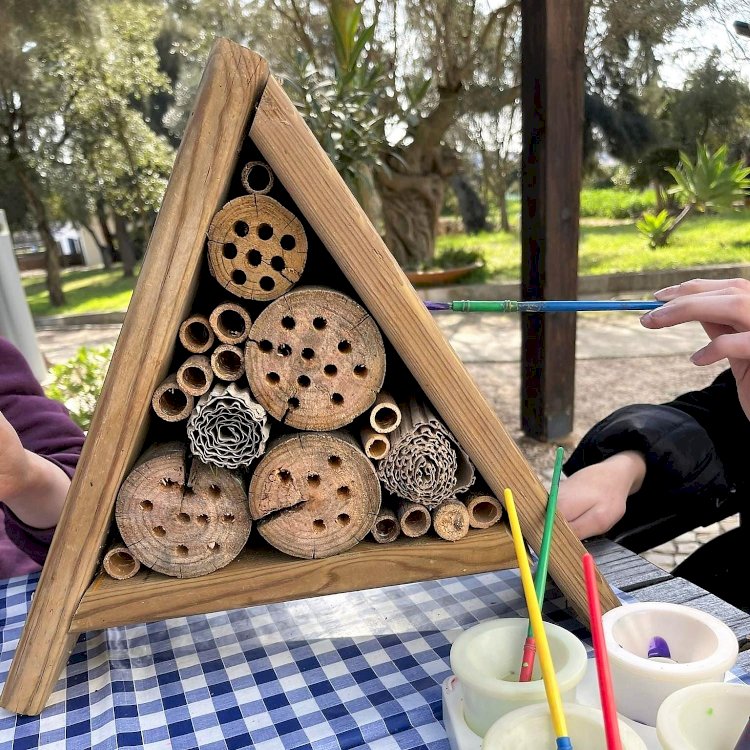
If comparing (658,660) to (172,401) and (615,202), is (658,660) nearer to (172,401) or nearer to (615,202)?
(172,401)

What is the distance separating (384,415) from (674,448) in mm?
627

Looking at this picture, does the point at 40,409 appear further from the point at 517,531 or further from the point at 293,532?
the point at 517,531

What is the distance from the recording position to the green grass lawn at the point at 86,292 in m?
9.77

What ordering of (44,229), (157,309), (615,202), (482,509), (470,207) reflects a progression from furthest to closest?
1. (470,207)
2. (44,229)
3. (615,202)
4. (482,509)
5. (157,309)

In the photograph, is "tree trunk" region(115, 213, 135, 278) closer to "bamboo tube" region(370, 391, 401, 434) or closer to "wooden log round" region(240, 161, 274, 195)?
"wooden log round" region(240, 161, 274, 195)

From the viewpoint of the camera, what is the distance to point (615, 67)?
3340 millimetres

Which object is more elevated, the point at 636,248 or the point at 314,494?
the point at 314,494

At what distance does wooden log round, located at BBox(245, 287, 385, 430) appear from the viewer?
67 cm

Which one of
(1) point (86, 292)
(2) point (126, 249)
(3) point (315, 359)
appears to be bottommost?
(1) point (86, 292)

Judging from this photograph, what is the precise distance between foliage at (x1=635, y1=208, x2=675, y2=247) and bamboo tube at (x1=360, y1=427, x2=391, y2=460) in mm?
7389

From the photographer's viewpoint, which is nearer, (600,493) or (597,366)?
(600,493)

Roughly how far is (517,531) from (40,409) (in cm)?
106

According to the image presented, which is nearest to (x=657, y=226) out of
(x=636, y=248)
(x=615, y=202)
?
(x=636, y=248)

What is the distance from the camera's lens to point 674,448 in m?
1.09
